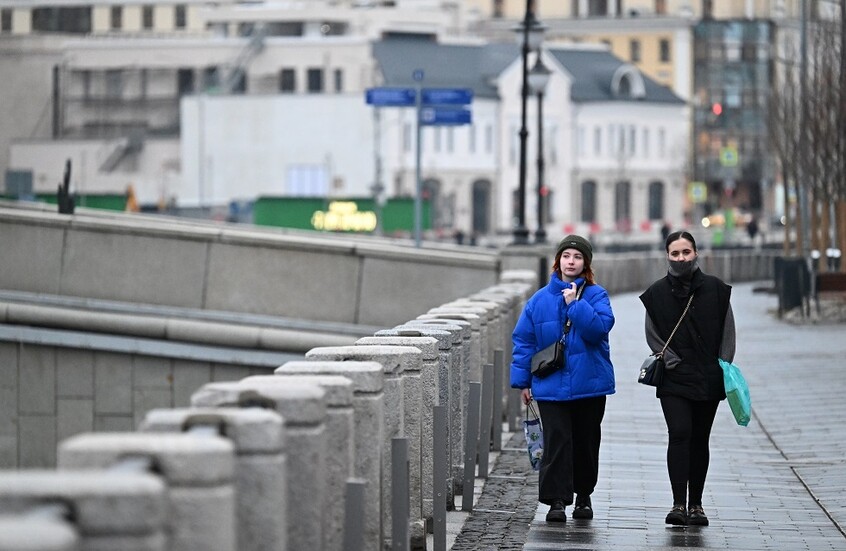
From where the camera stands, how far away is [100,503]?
17.5 feet

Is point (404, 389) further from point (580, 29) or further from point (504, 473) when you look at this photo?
point (580, 29)

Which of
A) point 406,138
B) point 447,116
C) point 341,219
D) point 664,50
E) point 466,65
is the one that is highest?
point 664,50

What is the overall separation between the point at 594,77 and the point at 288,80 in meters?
19.6

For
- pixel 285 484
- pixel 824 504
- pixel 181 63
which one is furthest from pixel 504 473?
pixel 181 63

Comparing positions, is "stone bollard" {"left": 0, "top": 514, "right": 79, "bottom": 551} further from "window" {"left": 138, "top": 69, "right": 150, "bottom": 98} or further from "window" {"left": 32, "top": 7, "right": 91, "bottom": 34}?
"window" {"left": 32, "top": 7, "right": 91, "bottom": 34}

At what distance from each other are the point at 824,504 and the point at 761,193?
147 m

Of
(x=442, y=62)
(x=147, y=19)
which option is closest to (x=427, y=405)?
(x=442, y=62)

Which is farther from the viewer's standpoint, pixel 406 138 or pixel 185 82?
pixel 185 82

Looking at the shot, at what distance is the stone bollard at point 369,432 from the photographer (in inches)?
355

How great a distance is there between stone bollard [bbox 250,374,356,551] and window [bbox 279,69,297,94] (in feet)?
399

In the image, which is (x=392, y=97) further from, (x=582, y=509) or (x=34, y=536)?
(x=34, y=536)

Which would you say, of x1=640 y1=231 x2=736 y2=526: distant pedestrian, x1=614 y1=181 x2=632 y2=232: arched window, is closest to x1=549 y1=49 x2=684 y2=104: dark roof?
x1=614 y1=181 x2=632 y2=232: arched window

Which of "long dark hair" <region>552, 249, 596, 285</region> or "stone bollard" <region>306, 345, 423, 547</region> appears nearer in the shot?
"stone bollard" <region>306, 345, 423, 547</region>

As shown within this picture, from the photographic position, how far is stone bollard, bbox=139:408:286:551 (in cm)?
661
